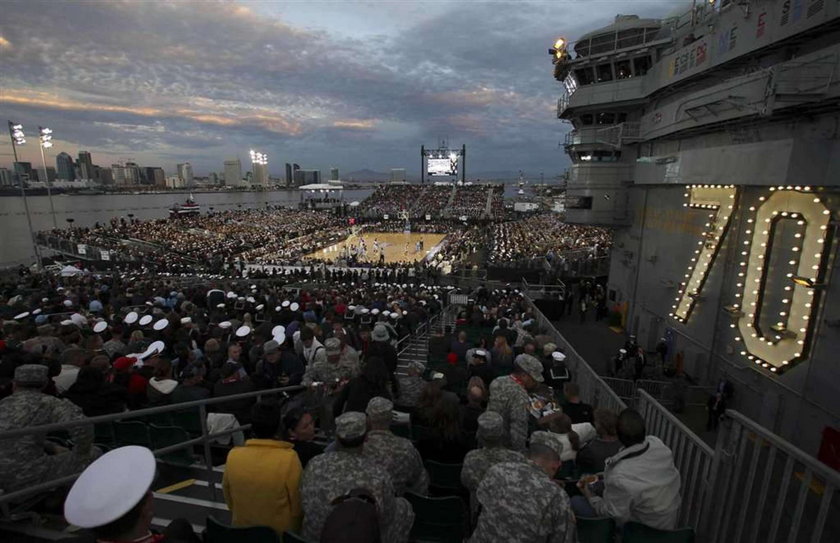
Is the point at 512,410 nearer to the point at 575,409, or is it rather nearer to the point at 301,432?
the point at 575,409

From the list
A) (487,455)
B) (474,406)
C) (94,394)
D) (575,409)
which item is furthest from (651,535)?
(94,394)

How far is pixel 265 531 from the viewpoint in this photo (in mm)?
3121

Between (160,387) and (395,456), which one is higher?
(395,456)

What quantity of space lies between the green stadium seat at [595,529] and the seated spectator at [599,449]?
43.3 inches

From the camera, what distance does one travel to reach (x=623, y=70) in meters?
20.7

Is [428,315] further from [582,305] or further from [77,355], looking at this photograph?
[77,355]

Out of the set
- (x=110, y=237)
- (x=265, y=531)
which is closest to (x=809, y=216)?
(x=265, y=531)

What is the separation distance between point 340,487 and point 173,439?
11.4 feet

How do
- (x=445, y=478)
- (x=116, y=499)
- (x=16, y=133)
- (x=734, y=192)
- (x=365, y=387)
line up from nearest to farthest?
1. (x=116, y=499)
2. (x=445, y=478)
3. (x=365, y=387)
4. (x=734, y=192)
5. (x=16, y=133)

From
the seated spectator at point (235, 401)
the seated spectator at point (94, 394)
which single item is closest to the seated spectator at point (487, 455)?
the seated spectator at point (235, 401)

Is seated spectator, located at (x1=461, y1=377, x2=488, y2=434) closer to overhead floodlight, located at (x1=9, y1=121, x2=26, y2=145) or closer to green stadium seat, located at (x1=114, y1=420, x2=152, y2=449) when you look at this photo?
green stadium seat, located at (x1=114, y1=420, x2=152, y2=449)

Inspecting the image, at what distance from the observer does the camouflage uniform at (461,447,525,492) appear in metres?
3.73

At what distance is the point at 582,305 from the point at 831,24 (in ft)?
49.8

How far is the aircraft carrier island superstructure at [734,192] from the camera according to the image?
9242mm
